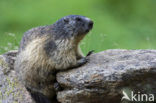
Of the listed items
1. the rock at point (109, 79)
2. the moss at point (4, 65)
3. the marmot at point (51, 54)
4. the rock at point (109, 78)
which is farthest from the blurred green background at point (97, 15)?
the rock at point (109, 79)

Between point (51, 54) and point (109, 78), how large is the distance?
131cm

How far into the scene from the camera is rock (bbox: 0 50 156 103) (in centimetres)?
539

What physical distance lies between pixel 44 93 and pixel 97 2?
30.7ft

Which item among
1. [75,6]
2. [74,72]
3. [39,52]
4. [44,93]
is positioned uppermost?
[75,6]

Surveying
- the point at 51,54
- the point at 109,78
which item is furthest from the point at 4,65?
the point at 109,78

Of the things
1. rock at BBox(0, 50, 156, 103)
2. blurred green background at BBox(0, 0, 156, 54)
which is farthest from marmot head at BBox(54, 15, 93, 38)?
blurred green background at BBox(0, 0, 156, 54)

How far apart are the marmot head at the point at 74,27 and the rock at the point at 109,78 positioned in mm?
599

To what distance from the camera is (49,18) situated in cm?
1391

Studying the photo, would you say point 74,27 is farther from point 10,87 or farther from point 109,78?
point 10,87

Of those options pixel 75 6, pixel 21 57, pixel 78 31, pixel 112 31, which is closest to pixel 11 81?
pixel 21 57

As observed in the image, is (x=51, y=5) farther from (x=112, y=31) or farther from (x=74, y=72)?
(x=74, y=72)

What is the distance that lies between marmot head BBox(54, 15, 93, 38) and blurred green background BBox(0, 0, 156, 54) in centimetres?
637

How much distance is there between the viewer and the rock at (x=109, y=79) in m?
5.38

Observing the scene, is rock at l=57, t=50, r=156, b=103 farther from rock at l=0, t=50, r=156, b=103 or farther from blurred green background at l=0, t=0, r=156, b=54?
blurred green background at l=0, t=0, r=156, b=54
